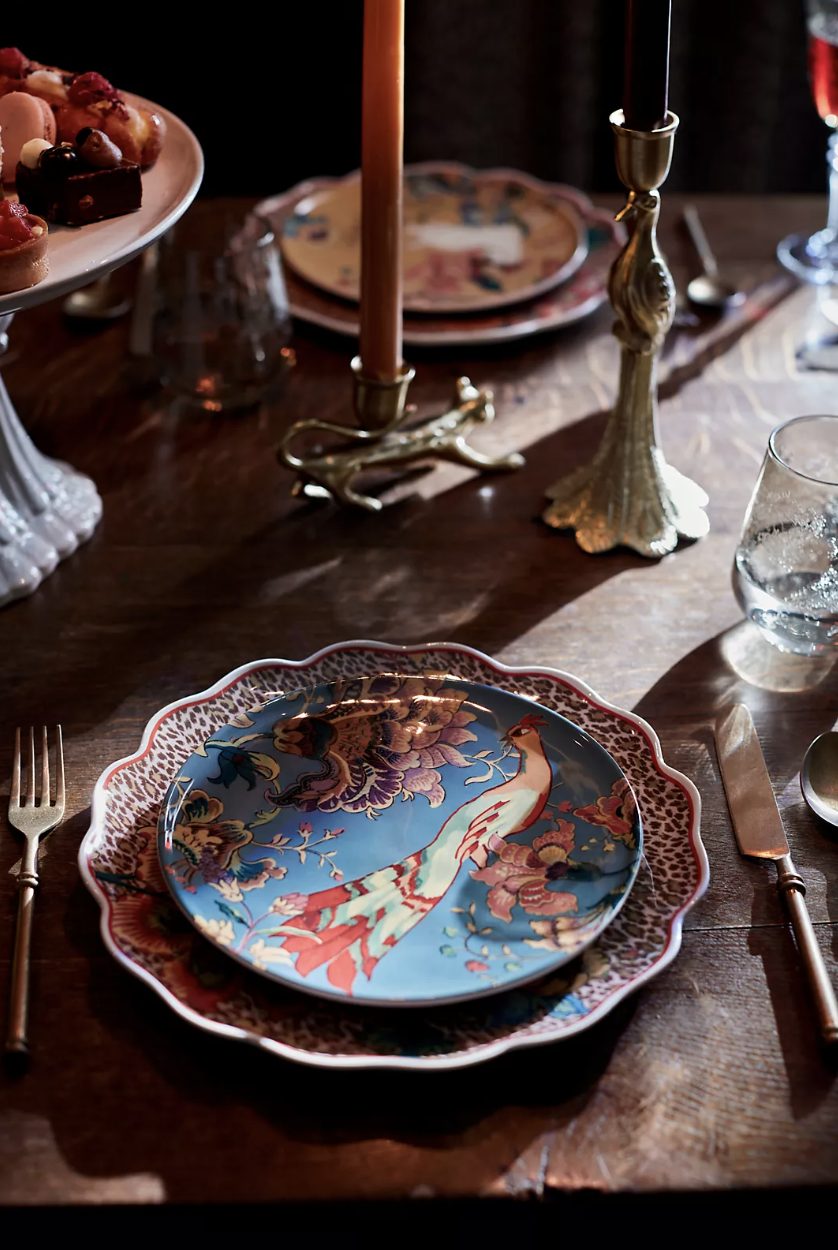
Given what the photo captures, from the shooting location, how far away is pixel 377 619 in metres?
0.84

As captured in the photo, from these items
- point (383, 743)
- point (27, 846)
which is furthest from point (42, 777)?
point (383, 743)

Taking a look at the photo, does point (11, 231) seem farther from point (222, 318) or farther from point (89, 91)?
point (222, 318)

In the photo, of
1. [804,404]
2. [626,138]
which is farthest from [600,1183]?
[804,404]

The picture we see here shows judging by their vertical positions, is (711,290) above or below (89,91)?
below

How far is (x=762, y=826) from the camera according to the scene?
0.67 metres

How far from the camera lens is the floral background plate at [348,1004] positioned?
547mm

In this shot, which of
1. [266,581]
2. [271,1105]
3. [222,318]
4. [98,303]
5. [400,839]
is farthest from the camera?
[98,303]

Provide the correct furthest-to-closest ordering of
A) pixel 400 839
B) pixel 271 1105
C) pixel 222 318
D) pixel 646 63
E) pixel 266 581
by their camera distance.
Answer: pixel 222 318, pixel 266 581, pixel 646 63, pixel 400 839, pixel 271 1105

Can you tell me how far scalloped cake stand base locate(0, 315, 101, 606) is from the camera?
847 mm

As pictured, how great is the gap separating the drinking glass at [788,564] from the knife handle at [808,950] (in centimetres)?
18

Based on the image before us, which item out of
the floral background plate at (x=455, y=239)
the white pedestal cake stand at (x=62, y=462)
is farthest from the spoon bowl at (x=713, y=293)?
the white pedestal cake stand at (x=62, y=462)

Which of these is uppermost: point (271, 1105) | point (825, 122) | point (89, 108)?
point (89, 108)

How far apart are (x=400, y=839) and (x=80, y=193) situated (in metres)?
0.46

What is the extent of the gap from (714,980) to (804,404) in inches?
24.3
